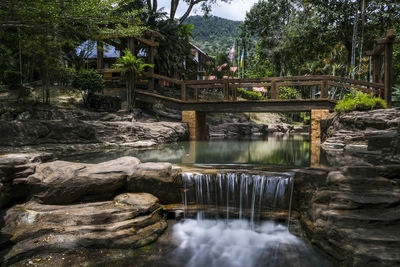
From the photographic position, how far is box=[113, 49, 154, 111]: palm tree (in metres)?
15.2

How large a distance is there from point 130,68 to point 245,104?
22.8ft

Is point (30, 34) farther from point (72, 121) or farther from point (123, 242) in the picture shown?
point (123, 242)

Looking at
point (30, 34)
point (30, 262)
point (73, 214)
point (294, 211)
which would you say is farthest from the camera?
point (30, 34)

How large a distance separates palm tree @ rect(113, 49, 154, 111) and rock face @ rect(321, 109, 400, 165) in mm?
10796

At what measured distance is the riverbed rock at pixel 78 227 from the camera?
13.0 ft

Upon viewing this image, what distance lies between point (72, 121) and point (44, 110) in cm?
258

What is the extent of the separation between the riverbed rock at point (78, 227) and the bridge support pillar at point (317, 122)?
10660mm

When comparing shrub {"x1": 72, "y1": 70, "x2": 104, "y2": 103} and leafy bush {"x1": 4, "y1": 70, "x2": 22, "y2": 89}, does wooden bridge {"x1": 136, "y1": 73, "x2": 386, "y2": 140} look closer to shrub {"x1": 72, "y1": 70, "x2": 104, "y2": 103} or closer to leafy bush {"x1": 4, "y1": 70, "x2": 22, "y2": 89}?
shrub {"x1": 72, "y1": 70, "x2": 104, "y2": 103}

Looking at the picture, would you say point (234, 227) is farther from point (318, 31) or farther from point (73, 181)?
point (318, 31)

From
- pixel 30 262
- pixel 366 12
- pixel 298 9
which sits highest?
pixel 298 9

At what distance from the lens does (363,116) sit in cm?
929

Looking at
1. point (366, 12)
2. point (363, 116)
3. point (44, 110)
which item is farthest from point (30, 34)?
point (366, 12)

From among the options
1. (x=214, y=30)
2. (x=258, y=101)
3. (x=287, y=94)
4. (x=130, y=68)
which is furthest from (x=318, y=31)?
(x=214, y=30)

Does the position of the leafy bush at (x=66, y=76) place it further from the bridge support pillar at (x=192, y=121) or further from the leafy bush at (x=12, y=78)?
the bridge support pillar at (x=192, y=121)
